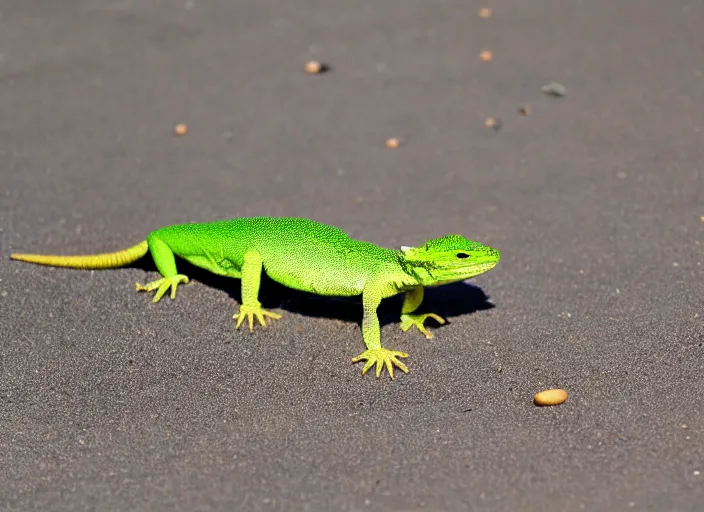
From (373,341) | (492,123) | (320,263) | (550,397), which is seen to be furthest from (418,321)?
(492,123)

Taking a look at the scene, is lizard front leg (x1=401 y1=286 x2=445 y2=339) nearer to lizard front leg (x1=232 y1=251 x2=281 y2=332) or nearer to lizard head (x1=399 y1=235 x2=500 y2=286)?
lizard head (x1=399 y1=235 x2=500 y2=286)

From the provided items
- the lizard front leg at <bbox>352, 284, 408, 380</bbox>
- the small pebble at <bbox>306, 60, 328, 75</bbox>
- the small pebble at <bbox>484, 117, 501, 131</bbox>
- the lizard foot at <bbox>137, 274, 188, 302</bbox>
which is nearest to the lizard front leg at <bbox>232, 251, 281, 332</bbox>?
the lizard foot at <bbox>137, 274, 188, 302</bbox>

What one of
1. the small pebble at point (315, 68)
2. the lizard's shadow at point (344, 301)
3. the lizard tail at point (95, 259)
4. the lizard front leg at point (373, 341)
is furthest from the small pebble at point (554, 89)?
the lizard tail at point (95, 259)

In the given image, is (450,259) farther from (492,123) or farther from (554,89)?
(554,89)

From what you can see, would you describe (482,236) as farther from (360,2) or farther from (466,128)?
(360,2)

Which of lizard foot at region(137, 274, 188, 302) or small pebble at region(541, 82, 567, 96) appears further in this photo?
small pebble at region(541, 82, 567, 96)

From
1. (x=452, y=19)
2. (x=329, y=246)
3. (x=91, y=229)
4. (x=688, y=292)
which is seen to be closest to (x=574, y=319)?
(x=688, y=292)

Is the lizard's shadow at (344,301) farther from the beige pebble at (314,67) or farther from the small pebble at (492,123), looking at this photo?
the beige pebble at (314,67)
